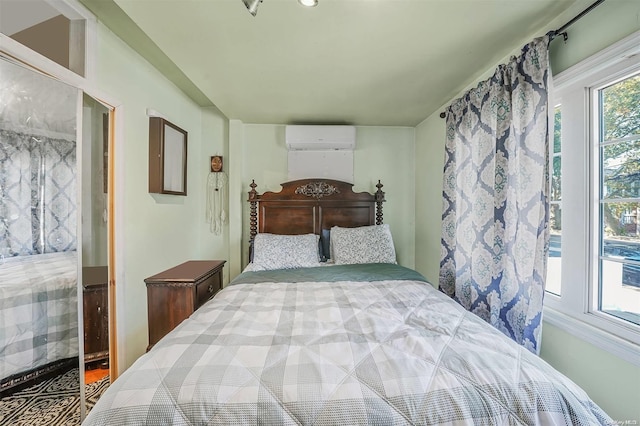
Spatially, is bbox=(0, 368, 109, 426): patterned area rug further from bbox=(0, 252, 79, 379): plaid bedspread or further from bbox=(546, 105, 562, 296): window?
bbox=(546, 105, 562, 296): window

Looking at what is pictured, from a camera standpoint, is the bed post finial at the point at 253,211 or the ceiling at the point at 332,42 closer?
the ceiling at the point at 332,42

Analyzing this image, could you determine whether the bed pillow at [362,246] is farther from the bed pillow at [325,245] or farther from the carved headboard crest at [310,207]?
the carved headboard crest at [310,207]

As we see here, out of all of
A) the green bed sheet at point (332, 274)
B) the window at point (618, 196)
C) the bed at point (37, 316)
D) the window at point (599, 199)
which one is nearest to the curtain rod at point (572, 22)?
the window at point (599, 199)

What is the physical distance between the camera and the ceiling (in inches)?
49.1

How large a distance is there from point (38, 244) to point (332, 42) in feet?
6.34

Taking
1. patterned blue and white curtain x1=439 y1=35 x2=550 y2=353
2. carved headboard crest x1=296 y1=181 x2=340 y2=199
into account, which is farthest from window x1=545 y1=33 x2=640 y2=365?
carved headboard crest x1=296 y1=181 x2=340 y2=199

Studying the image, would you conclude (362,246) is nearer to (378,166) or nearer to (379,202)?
(379,202)

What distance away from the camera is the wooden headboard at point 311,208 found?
9.39 ft

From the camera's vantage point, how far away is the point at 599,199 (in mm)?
1206

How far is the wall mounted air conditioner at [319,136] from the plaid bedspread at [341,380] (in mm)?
2096

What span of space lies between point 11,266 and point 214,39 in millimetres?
1535

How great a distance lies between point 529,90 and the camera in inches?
54.2

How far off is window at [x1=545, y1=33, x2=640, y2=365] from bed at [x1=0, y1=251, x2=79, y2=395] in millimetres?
2641

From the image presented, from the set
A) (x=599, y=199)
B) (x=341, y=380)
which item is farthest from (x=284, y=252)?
(x=599, y=199)
